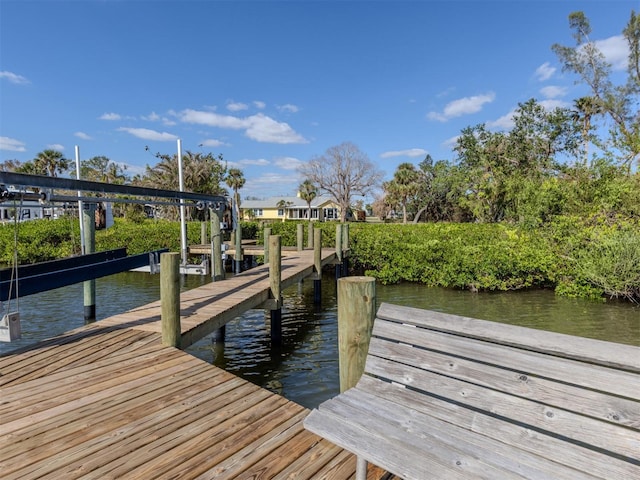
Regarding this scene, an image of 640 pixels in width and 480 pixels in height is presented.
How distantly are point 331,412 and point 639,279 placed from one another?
12.8 m

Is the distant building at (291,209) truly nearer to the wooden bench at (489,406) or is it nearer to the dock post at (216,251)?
Answer: the dock post at (216,251)

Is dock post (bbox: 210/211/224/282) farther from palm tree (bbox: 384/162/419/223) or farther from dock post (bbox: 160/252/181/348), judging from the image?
palm tree (bbox: 384/162/419/223)

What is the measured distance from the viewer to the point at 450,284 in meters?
14.7

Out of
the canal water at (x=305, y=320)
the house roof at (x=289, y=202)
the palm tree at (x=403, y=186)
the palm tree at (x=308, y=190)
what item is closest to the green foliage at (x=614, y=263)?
the canal water at (x=305, y=320)

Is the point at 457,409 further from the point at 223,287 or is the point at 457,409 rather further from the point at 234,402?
the point at 223,287

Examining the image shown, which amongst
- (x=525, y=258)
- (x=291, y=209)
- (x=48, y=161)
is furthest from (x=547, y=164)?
(x=48, y=161)

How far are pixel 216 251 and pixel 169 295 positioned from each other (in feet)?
14.3

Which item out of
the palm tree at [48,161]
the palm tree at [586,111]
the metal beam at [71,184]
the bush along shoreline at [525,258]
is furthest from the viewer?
the palm tree at [48,161]

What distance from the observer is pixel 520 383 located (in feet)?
6.85

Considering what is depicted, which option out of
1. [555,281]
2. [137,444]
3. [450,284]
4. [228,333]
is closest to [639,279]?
[555,281]

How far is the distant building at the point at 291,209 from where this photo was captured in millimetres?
65938

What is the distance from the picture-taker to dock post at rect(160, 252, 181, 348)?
191 inches

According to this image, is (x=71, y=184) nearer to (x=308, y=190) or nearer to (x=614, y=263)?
(x=614, y=263)

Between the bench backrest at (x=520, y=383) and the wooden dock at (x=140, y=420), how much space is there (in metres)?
0.83
